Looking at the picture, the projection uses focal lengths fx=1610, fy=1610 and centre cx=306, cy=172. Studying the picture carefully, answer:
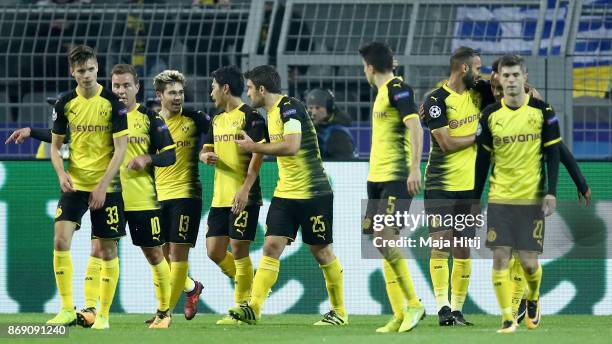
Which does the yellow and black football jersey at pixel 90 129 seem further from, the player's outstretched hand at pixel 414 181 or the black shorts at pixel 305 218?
the player's outstretched hand at pixel 414 181

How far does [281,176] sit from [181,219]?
103 centimetres

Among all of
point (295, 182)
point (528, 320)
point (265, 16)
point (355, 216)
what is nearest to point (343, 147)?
point (355, 216)

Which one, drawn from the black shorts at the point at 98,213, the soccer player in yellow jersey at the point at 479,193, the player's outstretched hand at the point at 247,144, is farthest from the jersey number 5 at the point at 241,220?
the soccer player in yellow jersey at the point at 479,193

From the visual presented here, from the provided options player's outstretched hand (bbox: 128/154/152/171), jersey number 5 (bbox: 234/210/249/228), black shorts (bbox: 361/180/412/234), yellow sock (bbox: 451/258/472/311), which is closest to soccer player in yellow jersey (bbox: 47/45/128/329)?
player's outstretched hand (bbox: 128/154/152/171)

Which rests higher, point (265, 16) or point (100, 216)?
point (265, 16)

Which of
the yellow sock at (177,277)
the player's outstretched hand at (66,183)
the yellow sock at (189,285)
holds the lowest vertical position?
the yellow sock at (189,285)

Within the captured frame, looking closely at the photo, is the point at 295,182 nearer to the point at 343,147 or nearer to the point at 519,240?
the point at 519,240

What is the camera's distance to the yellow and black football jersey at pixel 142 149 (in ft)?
39.0

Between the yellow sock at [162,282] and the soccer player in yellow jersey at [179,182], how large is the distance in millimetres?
255

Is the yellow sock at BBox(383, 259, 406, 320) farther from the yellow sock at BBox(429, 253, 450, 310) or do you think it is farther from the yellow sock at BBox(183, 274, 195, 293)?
the yellow sock at BBox(183, 274, 195, 293)

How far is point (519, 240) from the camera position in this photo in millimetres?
10781

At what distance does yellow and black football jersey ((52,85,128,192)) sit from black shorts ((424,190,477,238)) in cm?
237

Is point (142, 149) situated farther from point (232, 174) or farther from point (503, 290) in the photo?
point (503, 290)

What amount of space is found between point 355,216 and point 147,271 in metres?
1.91
